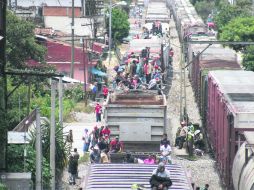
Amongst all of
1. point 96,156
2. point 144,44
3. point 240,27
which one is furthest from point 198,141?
point 240,27

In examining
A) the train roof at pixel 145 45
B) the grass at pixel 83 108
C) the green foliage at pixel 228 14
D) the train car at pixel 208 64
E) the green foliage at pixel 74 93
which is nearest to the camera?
the train car at pixel 208 64

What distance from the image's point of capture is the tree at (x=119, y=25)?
68.9m

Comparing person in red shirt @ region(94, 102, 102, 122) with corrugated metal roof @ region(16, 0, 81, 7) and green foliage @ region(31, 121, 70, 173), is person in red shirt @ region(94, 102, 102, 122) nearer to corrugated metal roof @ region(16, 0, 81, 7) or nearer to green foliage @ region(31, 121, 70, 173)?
green foliage @ region(31, 121, 70, 173)

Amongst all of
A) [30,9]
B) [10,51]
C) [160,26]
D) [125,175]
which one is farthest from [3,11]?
[160,26]

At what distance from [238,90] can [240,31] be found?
35408 mm

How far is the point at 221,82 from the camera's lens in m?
23.8

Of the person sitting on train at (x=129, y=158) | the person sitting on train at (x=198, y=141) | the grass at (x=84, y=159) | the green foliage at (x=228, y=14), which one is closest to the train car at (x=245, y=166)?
the person sitting on train at (x=129, y=158)

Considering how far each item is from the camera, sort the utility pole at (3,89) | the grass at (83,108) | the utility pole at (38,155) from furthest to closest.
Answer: the grass at (83,108) → the utility pole at (38,155) → the utility pole at (3,89)

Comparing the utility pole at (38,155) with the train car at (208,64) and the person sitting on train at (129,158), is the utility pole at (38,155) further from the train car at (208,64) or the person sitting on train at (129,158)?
the train car at (208,64)

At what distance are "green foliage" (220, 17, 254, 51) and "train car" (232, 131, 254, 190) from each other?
3795cm

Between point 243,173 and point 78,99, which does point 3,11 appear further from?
point 78,99

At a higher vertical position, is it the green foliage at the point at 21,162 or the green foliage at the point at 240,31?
the green foliage at the point at 21,162

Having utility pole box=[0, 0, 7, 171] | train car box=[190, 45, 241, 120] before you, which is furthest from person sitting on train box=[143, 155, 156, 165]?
train car box=[190, 45, 241, 120]

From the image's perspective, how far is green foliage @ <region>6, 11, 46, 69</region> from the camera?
3619cm
